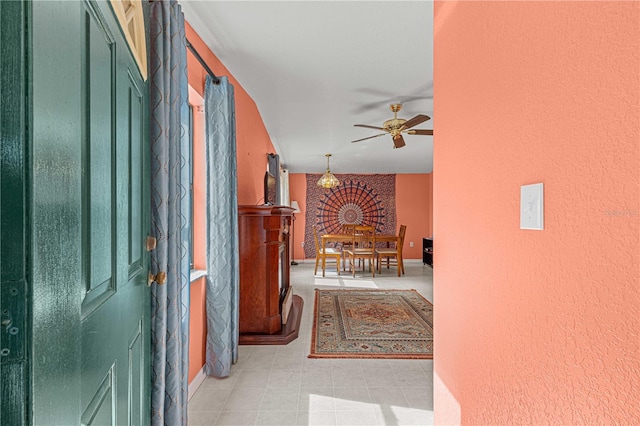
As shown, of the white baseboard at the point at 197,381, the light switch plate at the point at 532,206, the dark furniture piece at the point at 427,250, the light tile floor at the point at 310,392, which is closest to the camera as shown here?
the light switch plate at the point at 532,206

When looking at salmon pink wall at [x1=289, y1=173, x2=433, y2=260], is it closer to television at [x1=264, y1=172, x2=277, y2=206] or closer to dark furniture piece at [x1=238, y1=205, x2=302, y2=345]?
television at [x1=264, y1=172, x2=277, y2=206]

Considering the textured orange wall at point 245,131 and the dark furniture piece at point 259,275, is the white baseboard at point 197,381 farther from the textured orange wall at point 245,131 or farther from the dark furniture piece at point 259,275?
the textured orange wall at point 245,131

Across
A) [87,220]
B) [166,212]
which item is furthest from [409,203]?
[87,220]

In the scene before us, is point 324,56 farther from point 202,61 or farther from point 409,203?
point 409,203

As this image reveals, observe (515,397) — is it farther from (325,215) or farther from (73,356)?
(325,215)

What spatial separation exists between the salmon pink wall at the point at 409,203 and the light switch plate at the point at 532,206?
7503 millimetres

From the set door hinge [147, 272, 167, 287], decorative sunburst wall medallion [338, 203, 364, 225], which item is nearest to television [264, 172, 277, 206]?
door hinge [147, 272, 167, 287]

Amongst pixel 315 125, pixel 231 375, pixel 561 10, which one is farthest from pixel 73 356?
pixel 315 125

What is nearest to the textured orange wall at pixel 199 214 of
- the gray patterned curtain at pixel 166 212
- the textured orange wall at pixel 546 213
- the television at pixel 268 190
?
the gray patterned curtain at pixel 166 212

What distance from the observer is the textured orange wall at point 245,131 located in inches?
85.1

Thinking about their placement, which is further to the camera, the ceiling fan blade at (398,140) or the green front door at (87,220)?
the ceiling fan blade at (398,140)

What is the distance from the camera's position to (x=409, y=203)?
833 cm

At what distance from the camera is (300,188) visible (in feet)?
Answer: 27.2

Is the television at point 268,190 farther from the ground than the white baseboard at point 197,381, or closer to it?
farther from the ground
